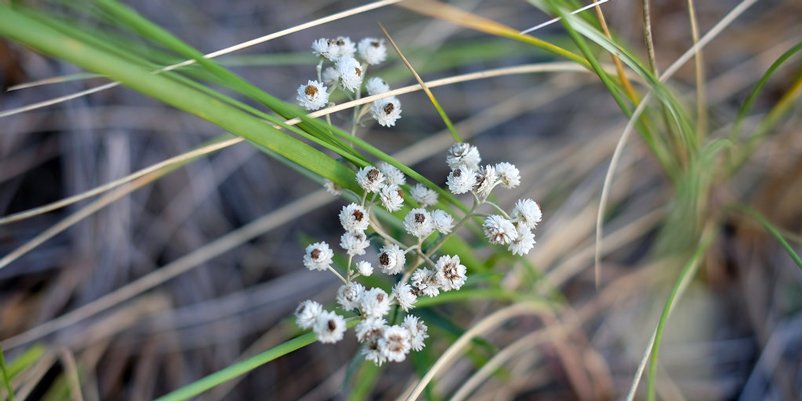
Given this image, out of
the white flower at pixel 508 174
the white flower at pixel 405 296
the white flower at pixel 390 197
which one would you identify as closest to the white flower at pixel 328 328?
the white flower at pixel 405 296

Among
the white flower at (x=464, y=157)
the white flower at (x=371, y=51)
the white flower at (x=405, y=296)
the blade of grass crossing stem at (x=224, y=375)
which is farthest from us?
the white flower at (x=371, y=51)

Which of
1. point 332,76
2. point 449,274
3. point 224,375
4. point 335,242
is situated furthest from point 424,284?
point 335,242

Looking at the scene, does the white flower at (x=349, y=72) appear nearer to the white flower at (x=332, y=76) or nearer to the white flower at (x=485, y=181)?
the white flower at (x=332, y=76)

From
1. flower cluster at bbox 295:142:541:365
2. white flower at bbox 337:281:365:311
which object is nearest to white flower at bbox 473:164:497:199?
flower cluster at bbox 295:142:541:365

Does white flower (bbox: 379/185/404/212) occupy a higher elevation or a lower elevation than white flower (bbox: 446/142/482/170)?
lower

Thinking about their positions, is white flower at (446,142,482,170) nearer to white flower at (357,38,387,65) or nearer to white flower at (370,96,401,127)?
white flower at (370,96,401,127)

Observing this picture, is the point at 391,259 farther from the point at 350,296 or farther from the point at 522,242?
the point at 522,242
